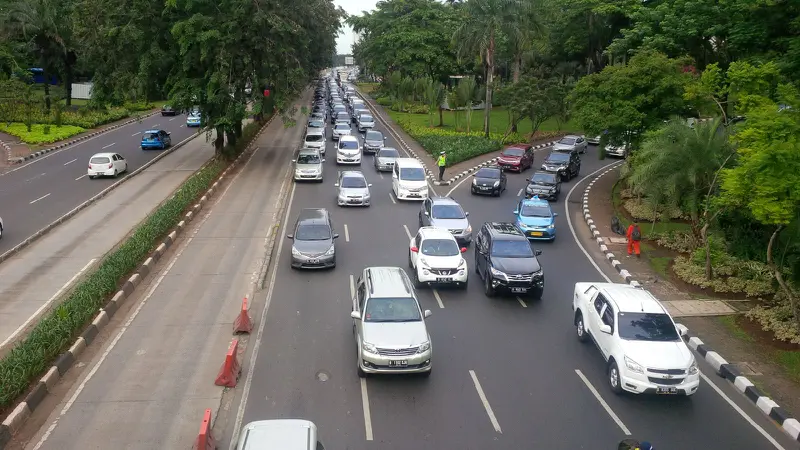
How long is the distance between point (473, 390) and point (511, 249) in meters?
6.84

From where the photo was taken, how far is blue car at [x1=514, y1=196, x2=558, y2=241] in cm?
2530

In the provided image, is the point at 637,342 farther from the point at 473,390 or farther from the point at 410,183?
the point at 410,183

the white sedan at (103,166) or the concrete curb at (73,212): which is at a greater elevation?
the white sedan at (103,166)

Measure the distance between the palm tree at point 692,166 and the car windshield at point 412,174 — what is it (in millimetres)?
12055

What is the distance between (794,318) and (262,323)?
46.0ft

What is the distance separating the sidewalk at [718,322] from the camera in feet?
46.9

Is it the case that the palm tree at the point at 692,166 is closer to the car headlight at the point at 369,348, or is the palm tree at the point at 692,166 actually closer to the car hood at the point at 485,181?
the car hood at the point at 485,181

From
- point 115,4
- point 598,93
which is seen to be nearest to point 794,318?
point 598,93

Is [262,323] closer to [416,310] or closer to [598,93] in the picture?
[416,310]

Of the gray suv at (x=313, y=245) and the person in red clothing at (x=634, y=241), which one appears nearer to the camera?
the gray suv at (x=313, y=245)

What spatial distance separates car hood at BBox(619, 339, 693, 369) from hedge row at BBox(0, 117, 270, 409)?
1237cm

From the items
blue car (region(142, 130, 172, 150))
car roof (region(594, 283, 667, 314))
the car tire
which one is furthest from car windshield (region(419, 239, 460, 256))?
blue car (region(142, 130, 172, 150))

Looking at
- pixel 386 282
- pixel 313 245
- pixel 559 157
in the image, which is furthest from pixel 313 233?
pixel 559 157

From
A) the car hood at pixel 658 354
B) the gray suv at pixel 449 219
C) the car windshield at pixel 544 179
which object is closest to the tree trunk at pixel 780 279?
the car hood at pixel 658 354
